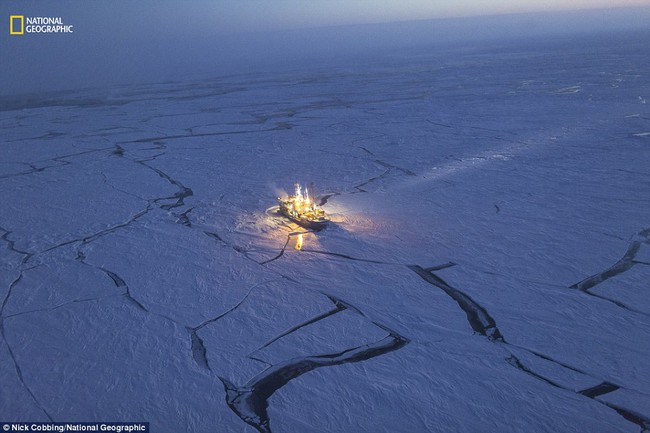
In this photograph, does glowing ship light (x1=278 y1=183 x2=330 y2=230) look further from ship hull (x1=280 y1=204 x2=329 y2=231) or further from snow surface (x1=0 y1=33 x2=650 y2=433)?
snow surface (x1=0 y1=33 x2=650 y2=433)

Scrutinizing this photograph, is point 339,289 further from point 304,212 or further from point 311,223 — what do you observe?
point 304,212

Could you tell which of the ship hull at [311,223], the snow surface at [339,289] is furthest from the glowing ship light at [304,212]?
the snow surface at [339,289]

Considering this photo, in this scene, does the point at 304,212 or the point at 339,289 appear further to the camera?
the point at 304,212

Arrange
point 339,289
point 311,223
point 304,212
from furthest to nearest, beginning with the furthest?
point 304,212, point 311,223, point 339,289

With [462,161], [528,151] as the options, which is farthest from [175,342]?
[528,151]

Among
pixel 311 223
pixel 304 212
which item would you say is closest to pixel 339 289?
pixel 311 223

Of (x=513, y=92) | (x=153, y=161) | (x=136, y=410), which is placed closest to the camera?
(x=136, y=410)

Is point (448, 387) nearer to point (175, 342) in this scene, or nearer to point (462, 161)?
point (175, 342)

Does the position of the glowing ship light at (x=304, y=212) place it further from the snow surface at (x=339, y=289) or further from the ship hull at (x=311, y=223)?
the snow surface at (x=339, y=289)

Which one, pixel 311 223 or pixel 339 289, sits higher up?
pixel 311 223
